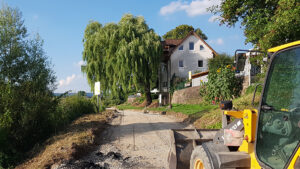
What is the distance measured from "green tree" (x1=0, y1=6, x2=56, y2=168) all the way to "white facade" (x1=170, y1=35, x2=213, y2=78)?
93.4 ft

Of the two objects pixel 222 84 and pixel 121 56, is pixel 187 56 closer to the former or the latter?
pixel 121 56

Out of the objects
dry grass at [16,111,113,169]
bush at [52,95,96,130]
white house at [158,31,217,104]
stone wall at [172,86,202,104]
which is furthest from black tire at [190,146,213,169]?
white house at [158,31,217,104]

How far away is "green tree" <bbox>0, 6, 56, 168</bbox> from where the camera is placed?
9.89 m

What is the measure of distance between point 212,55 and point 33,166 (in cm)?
3797

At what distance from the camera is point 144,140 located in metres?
10.2

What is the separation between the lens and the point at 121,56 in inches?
1113

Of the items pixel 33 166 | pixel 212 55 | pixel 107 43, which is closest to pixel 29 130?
pixel 33 166

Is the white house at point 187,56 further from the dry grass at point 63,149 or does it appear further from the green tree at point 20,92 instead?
the dry grass at point 63,149

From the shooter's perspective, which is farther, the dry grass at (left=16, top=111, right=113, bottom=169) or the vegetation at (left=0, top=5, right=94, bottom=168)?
the vegetation at (left=0, top=5, right=94, bottom=168)

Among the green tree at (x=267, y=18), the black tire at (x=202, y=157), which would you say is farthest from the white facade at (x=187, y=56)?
the black tire at (x=202, y=157)

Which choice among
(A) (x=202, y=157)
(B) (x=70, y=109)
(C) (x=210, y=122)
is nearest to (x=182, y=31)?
(B) (x=70, y=109)

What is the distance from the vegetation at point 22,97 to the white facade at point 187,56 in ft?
89.0

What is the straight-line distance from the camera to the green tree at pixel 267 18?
809 centimetres

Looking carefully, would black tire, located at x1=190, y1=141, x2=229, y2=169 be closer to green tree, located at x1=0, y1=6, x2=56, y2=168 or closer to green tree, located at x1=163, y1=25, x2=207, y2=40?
green tree, located at x1=0, y1=6, x2=56, y2=168
